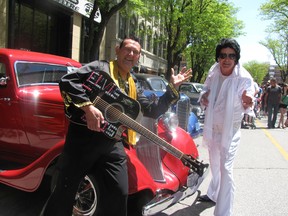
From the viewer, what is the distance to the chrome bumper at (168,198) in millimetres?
3092

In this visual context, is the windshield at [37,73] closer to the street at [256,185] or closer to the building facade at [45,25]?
the street at [256,185]

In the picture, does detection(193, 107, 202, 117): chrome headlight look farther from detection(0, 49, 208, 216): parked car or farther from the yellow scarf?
the yellow scarf

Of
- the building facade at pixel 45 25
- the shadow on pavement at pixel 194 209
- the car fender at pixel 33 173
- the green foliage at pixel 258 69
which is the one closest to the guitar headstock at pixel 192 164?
the shadow on pavement at pixel 194 209

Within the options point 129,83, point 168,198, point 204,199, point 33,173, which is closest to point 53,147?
point 33,173

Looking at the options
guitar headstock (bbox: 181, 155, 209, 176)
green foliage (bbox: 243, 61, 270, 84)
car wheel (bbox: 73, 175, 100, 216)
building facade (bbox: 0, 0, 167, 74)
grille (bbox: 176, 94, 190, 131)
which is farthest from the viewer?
green foliage (bbox: 243, 61, 270, 84)

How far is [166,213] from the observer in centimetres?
409

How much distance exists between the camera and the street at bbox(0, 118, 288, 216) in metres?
4.15

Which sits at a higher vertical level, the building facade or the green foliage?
the green foliage

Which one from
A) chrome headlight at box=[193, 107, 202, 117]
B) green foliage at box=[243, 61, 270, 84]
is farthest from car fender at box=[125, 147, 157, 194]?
green foliage at box=[243, 61, 270, 84]

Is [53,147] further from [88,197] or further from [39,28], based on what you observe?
[39,28]


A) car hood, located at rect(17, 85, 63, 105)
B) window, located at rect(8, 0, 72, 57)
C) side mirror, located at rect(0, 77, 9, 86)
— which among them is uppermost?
window, located at rect(8, 0, 72, 57)

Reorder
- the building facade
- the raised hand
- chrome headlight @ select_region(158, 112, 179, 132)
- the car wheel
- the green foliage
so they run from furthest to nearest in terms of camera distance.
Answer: the green foliage
the building facade
chrome headlight @ select_region(158, 112, 179, 132)
the raised hand
the car wheel

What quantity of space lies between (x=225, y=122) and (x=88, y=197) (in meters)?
1.68

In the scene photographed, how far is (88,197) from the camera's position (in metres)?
3.19
